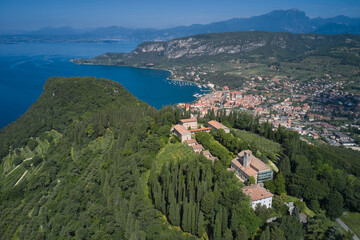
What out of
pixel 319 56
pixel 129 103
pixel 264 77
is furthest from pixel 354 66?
pixel 129 103

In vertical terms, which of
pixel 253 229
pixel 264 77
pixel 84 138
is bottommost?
Result: pixel 264 77

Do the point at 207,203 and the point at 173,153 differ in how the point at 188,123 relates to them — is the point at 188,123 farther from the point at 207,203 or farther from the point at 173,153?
the point at 207,203

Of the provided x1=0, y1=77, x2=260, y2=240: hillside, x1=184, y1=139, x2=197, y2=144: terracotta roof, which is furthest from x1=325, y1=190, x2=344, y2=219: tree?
x1=184, y1=139, x2=197, y2=144: terracotta roof

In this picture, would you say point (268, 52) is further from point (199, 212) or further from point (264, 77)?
point (199, 212)

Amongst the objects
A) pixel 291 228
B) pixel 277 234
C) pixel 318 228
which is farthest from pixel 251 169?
pixel 277 234

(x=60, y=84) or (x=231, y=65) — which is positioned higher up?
(x=60, y=84)

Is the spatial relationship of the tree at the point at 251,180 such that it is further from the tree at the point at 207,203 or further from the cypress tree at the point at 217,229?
the cypress tree at the point at 217,229

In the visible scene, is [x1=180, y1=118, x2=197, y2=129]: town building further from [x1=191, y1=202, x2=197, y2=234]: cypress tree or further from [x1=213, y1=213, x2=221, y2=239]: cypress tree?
[x1=213, y1=213, x2=221, y2=239]: cypress tree
